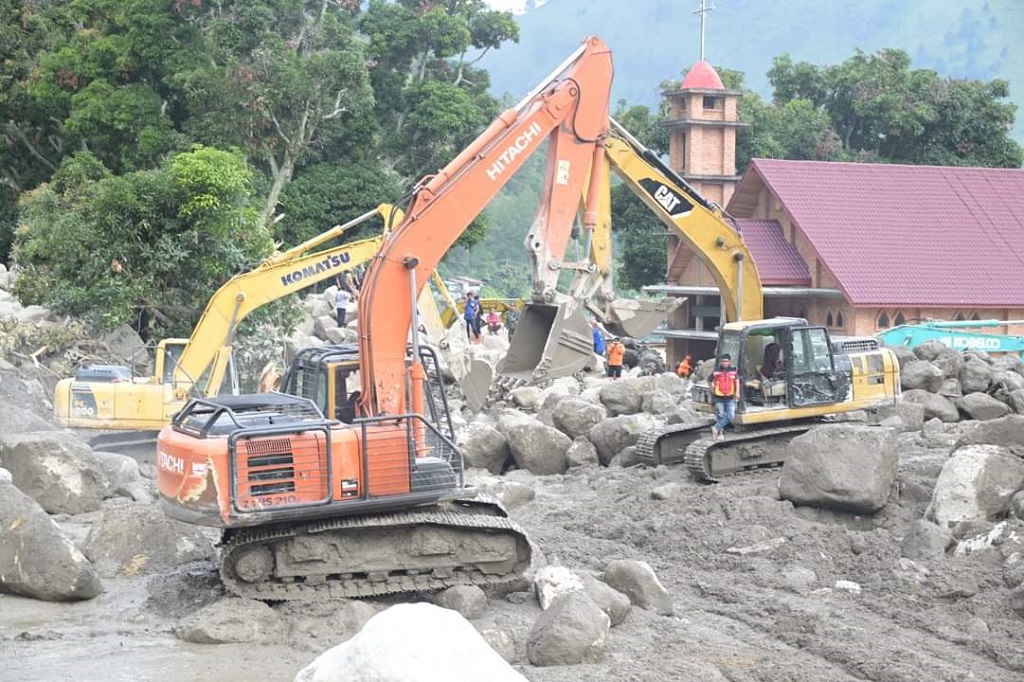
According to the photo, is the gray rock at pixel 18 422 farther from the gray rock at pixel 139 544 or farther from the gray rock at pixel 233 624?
the gray rock at pixel 233 624

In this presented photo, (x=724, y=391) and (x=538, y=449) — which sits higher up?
(x=724, y=391)

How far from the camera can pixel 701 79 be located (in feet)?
137

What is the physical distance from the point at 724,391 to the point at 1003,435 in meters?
3.40

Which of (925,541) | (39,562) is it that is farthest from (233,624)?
(925,541)

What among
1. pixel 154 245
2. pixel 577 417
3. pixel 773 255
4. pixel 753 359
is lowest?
pixel 577 417

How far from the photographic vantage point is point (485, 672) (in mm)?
6508

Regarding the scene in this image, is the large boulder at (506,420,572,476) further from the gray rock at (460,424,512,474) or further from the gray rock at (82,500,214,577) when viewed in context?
the gray rock at (82,500,214,577)

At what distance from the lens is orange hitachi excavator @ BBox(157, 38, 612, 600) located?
11.0 m

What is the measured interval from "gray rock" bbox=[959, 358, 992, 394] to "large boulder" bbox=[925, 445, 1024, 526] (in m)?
8.87

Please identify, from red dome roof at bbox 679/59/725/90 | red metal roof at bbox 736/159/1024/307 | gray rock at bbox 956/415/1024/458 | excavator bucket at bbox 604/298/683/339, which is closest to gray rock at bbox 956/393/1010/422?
gray rock at bbox 956/415/1024/458

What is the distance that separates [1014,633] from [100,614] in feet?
25.6

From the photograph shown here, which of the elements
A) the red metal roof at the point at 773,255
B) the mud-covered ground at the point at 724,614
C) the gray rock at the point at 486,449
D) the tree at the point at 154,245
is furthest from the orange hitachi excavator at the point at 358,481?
the red metal roof at the point at 773,255

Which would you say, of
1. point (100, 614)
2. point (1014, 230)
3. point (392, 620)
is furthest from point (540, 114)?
point (1014, 230)

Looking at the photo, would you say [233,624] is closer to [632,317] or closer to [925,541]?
[925,541]
